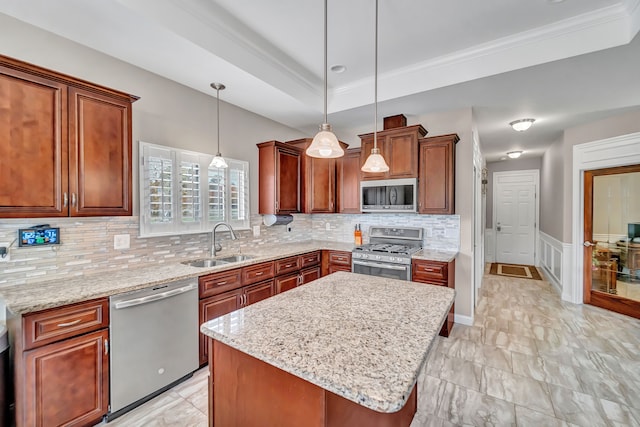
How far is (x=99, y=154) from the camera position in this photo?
6.44ft

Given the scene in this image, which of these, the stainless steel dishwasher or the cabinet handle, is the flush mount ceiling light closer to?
the stainless steel dishwasher

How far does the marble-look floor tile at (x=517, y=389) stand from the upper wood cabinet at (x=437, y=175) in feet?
5.45

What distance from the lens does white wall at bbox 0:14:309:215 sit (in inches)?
77.7

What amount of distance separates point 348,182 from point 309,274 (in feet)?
4.67

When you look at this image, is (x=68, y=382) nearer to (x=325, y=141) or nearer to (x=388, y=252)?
(x=325, y=141)

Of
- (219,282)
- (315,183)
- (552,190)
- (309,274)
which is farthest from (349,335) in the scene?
(552,190)

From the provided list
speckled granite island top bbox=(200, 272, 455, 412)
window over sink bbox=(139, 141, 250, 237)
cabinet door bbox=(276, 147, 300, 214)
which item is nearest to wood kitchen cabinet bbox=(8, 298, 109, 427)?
window over sink bbox=(139, 141, 250, 237)

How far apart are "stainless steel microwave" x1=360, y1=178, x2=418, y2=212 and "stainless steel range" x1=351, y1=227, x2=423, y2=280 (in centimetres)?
45

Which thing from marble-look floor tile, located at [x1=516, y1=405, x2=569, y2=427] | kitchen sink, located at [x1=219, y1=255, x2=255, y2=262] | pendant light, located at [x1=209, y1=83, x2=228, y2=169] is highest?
pendant light, located at [x1=209, y1=83, x2=228, y2=169]

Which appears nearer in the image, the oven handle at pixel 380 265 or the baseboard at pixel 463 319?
the oven handle at pixel 380 265

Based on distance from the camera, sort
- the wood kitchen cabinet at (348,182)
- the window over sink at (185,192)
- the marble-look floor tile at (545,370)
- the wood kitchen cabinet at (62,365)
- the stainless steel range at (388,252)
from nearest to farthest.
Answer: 1. the wood kitchen cabinet at (62,365)
2. the marble-look floor tile at (545,370)
3. the window over sink at (185,192)
4. the stainless steel range at (388,252)
5. the wood kitchen cabinet at (348,182)

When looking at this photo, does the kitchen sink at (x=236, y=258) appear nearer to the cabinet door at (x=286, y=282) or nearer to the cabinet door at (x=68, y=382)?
the cabinet door at (x=286, y=282)

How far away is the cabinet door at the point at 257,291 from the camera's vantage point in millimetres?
2768

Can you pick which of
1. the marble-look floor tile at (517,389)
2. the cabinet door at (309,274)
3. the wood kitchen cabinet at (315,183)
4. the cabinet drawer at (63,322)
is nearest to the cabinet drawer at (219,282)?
the cabinet drawer at (63,322)
